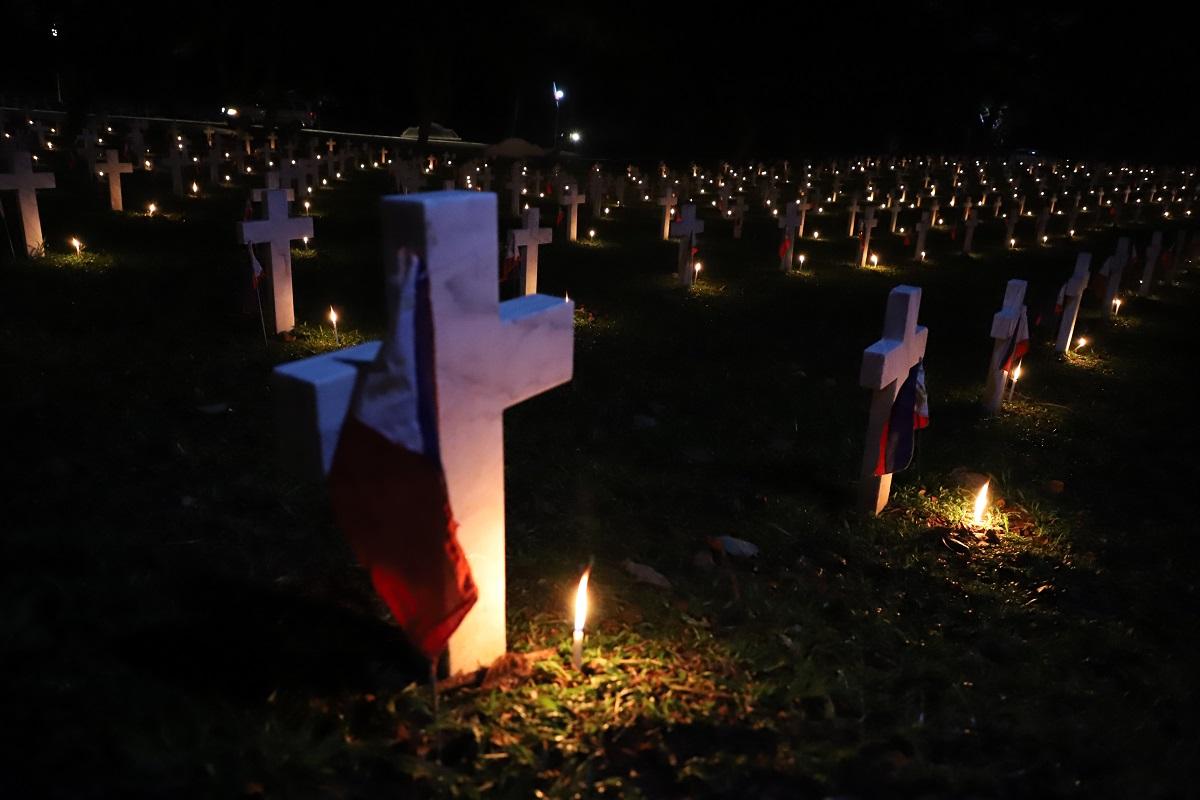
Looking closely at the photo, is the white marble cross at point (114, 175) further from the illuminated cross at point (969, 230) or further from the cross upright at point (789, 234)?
the illuminated cross at point (969, 230)

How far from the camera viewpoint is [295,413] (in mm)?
2457

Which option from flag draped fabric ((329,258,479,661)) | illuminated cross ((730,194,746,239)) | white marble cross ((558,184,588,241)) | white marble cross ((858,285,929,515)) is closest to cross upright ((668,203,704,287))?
white marble cross ((558,184,588,241))

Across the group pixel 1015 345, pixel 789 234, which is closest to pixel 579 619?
pixel 1015 345

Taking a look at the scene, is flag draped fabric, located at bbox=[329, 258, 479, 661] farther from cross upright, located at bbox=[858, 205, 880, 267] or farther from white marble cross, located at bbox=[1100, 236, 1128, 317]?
cross upright, located at bbox=[858, 205, 880, 267]

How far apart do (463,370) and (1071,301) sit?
8.10 m

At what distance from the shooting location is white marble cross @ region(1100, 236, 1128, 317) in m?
10.6

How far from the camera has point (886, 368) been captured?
14.1 feet

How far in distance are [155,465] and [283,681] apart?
230 cm

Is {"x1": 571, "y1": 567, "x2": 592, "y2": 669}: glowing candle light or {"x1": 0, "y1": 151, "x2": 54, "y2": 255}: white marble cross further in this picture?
{"x1": 0, "y1": 151, "x2": 54, "y2": 255}: white marble cross

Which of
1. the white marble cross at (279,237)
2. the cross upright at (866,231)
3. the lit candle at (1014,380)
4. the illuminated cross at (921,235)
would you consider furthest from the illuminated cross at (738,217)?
the white marble cross at (279,237)

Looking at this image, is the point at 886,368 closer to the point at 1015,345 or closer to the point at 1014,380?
the point at 1015,345

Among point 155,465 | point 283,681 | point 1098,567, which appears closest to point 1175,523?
point 1098,567

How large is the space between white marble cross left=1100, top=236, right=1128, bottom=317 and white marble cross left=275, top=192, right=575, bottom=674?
10134 millimetres

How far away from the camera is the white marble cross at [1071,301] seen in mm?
8377
